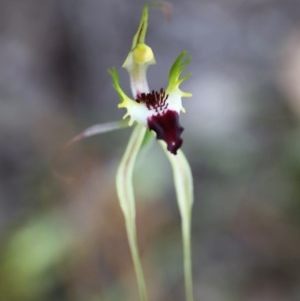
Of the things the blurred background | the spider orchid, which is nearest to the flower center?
the spider orchid

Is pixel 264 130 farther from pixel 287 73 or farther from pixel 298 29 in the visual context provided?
pixel 298 29

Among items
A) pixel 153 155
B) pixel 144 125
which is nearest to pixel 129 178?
pixel 144 125

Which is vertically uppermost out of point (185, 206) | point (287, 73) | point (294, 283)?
point (287, 73)

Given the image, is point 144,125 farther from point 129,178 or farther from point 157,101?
point 129,178

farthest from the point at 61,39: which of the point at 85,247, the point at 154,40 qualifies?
the point at 85,247

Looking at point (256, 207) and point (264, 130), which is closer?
point (256, 207)

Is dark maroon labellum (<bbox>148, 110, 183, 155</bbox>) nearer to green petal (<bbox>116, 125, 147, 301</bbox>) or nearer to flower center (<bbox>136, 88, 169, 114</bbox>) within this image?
flower center (<bbox>136, 88, 169, 114</bbox>)
